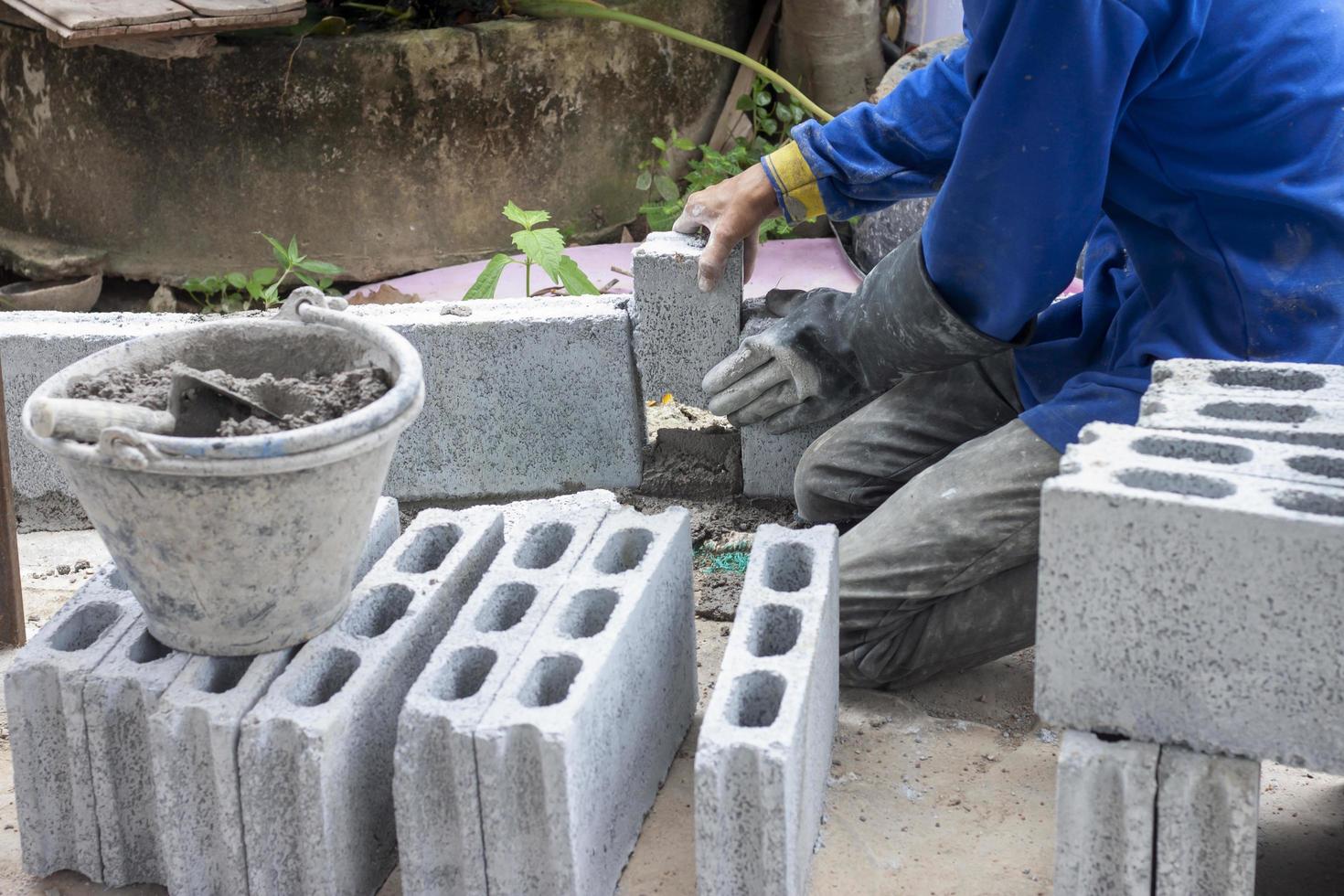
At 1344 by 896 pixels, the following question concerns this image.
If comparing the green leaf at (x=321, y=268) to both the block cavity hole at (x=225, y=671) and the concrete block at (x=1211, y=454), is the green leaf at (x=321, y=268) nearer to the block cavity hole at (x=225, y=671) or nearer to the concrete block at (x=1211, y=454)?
the block cavity hole at (x=225, y=671)

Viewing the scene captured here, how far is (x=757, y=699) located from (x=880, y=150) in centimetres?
153

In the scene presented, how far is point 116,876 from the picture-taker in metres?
2.64

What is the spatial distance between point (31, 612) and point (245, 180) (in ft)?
8.67

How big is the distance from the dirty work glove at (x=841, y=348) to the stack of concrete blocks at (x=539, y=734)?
0.70 m

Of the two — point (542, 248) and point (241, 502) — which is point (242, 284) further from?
point (241, 502)

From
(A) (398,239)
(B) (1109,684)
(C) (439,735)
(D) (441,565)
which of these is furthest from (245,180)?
(B) (1109,684)

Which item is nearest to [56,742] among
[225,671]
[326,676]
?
[225,671]

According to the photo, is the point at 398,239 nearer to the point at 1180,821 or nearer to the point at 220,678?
the point at 220,678

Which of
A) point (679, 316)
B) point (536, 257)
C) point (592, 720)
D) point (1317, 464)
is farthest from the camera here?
point (536, 257)

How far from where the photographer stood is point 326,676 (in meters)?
2.59

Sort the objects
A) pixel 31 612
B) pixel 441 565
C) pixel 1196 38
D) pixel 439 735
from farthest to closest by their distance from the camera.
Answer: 1. pixel 31 612
2. pixel 441 565
3. pixel 1196 38
4. pixel 439 735

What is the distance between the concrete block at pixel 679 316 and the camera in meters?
3.63

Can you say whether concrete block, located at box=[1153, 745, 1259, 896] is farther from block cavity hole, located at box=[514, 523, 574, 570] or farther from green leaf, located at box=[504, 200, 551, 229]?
green leaf, located at box=[504, 200, 551, 229]

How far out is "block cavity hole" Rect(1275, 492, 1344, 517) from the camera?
1.95 meters
